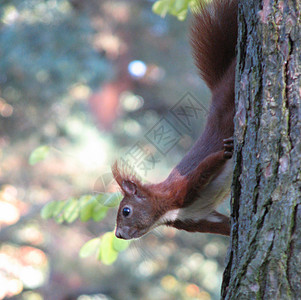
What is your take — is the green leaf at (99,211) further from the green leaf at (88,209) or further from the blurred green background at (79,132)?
the blurred green background at (79,132)

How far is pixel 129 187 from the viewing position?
6.41 feet

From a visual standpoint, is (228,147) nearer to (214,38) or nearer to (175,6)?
(214,38)

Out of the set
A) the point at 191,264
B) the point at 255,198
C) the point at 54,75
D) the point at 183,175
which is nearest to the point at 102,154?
the point at 54,75

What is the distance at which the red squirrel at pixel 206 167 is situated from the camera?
1.67 metres

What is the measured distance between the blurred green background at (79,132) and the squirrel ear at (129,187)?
352 centimetres

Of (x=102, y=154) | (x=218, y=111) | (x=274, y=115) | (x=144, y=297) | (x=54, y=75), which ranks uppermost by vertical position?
(x=54, y=75)

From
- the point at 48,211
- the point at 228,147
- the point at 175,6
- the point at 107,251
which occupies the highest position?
the point at 175,6

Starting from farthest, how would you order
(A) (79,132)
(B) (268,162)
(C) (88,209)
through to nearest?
(A) (79,132) < (C) (88,209) < (B) (268,162)

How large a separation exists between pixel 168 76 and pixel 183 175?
22.4 ft

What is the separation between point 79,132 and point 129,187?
5.54 m

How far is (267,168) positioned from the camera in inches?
46.1

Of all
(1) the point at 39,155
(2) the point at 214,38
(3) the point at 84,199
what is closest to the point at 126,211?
(3) the point at 84,199

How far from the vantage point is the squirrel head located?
6.21ft

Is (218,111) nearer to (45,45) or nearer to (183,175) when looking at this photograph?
(183,175)
